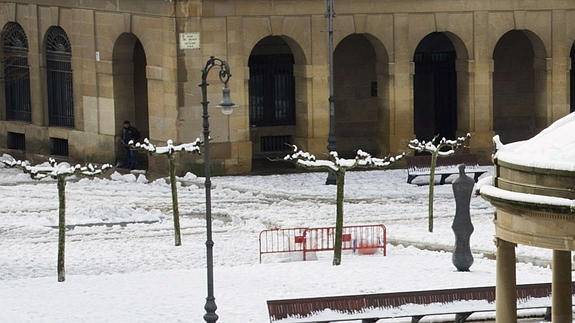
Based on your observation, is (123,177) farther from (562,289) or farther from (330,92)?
(562,289)

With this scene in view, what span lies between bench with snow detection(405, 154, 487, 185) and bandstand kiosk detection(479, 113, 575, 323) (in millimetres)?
23627

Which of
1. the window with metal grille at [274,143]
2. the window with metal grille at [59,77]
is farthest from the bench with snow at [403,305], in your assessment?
the window with metal grille at [59,77]

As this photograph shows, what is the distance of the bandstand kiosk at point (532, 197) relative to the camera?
2864 cm

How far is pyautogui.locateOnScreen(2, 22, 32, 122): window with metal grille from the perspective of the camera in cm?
6284

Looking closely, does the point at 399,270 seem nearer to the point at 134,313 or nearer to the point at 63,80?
the point at 134,313

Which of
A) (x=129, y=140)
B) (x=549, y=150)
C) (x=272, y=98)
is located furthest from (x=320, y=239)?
(x=549, y=150)

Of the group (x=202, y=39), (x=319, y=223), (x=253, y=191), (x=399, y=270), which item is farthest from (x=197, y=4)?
(x=399, y=270)

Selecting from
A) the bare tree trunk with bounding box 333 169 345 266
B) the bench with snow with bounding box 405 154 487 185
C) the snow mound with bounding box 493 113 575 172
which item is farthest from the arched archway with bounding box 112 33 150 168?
the snow mound with bounding box 493 113 575 172

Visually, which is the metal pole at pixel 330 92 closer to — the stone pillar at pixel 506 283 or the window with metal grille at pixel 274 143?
the window with metal grille at pixel 274 143

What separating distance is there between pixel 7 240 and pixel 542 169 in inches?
789

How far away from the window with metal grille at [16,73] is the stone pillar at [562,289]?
32.8m

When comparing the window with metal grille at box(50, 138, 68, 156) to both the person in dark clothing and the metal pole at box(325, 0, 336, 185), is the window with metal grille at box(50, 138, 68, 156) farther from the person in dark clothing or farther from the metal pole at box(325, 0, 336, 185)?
the metal pole at box(325, 0, 336, 185)

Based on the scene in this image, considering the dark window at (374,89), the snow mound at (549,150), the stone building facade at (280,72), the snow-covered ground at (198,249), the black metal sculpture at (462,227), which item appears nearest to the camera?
the snow mound at (549,150)

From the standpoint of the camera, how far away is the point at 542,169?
1136 inches
